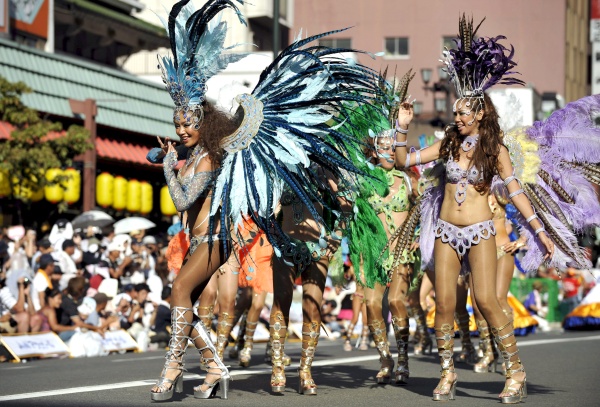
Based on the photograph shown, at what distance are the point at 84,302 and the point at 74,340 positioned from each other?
2.56 feet

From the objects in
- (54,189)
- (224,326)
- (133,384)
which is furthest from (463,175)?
(54,189)

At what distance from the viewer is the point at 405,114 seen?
30.8 feet

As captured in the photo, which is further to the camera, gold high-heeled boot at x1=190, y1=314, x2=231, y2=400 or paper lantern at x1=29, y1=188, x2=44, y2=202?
paper lantern at x1=29, y1=188, x2=44, y2=202

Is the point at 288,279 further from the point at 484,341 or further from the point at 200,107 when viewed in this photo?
the point at 484,341

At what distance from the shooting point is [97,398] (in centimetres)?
895

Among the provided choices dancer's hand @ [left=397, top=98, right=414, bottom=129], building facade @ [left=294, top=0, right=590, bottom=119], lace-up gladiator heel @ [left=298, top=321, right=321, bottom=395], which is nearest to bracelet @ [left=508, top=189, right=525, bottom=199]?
dancer's hand @ [left=397, top=98, right=414, bottom=129]

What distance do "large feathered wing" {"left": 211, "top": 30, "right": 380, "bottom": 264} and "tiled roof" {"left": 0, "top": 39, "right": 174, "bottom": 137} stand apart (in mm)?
18592

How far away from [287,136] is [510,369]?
2425mm

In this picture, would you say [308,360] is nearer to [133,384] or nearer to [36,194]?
[133,384]

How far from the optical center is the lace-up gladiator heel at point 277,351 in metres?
9.51

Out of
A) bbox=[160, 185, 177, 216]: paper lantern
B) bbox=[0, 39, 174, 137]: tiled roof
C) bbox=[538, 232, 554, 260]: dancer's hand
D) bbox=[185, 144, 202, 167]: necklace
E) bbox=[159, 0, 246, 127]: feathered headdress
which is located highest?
bbox=[0, 39, 174, 137]: tiled roof

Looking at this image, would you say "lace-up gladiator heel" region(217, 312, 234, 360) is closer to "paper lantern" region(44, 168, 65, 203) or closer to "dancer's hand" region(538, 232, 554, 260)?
"dancer's hand" region(538, 232, 554, 260)

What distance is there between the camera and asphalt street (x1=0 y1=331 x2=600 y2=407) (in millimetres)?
8977

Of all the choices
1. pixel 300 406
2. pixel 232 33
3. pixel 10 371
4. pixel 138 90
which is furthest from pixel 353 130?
pixel 232 33
